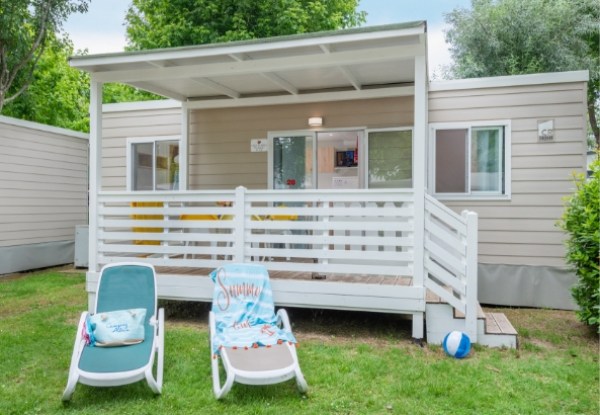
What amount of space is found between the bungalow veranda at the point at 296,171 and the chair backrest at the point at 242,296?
38cm

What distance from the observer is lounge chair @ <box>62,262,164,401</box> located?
344 cm

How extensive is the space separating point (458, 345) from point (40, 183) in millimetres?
8488

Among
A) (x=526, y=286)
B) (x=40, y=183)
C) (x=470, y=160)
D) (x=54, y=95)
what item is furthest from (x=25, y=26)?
(x=526, y=286)

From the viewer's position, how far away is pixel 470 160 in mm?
6695

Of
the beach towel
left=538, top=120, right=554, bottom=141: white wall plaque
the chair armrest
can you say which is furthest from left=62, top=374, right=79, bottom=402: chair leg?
left=538, top=120, right=554, bottom=141: white wall plaque

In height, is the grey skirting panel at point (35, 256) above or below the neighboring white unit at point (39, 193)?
below

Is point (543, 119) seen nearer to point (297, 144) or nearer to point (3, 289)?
point (297, 144)

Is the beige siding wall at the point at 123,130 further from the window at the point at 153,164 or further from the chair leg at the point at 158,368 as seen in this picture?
the chair leg at the point at 158,368

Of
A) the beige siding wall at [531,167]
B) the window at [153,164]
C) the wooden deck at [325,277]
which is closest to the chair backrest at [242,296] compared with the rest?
the wooden deck at [325,277]

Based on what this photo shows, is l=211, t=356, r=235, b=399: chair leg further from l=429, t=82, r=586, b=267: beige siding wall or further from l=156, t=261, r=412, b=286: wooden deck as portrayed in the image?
l=429, t=82, r=586, b=267: beige siding wall

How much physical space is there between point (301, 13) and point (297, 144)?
743cm

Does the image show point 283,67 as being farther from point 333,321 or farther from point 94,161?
point 333,321

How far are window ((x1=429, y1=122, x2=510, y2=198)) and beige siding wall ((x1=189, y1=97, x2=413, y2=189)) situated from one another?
0.77 m

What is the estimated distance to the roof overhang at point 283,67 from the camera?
4.68 meters
